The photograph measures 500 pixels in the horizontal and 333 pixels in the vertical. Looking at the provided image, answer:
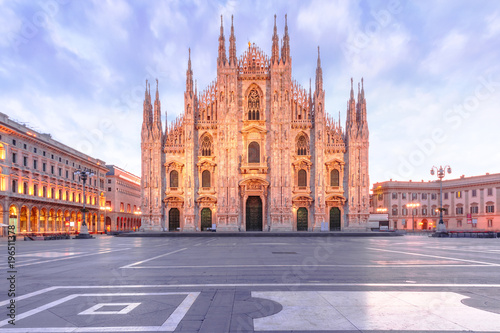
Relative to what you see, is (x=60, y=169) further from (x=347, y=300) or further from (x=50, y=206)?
(x=347, y=300)

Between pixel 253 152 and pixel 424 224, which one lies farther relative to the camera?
pixel 424 224

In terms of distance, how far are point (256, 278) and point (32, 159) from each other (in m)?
52.0

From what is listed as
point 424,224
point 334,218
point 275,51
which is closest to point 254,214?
point 334,218

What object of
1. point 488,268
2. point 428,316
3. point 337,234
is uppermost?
point 428,316

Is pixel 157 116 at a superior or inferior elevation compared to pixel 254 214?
superior

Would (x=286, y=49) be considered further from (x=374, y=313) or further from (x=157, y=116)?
(x=374, y=313)

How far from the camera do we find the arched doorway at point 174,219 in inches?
1983

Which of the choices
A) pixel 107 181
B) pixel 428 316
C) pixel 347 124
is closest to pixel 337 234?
pixel 347 124

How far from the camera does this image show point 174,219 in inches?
1989

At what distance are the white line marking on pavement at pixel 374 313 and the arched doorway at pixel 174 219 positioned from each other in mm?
44454

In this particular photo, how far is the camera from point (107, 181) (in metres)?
81.8

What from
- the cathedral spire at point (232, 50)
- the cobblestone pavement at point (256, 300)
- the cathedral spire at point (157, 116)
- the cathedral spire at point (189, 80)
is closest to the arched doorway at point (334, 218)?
the cathedral spire at point (232, 50)

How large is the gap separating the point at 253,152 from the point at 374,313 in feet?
147

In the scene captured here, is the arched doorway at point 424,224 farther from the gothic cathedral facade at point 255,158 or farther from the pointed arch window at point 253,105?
the pointed arch window at point 253,105
